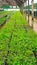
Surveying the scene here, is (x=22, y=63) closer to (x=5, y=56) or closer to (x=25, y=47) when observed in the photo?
(x=5, y=56)

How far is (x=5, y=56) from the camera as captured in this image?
5.52 m

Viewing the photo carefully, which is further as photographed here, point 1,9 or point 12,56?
point 1,9

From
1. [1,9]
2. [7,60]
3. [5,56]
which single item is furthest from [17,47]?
[1,9]

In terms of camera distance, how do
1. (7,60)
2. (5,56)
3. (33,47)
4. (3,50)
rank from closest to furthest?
(7,60) → (5,56) → (3,50) → (33,47)

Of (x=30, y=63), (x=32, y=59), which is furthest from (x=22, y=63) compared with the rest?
(x=32, y=59)

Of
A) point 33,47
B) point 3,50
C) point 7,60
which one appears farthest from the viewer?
point 33,47

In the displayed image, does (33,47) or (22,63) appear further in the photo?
(33,47)

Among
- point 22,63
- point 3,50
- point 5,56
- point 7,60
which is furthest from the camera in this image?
point 3,50

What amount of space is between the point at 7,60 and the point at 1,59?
17cm

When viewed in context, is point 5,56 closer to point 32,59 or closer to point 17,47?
point 32,59

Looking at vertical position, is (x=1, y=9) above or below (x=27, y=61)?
below

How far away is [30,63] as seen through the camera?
4812 mm

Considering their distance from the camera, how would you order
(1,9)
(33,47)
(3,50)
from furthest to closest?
(1,9)
(33,47)
(3,50)

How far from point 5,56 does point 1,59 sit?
1.04 ft
